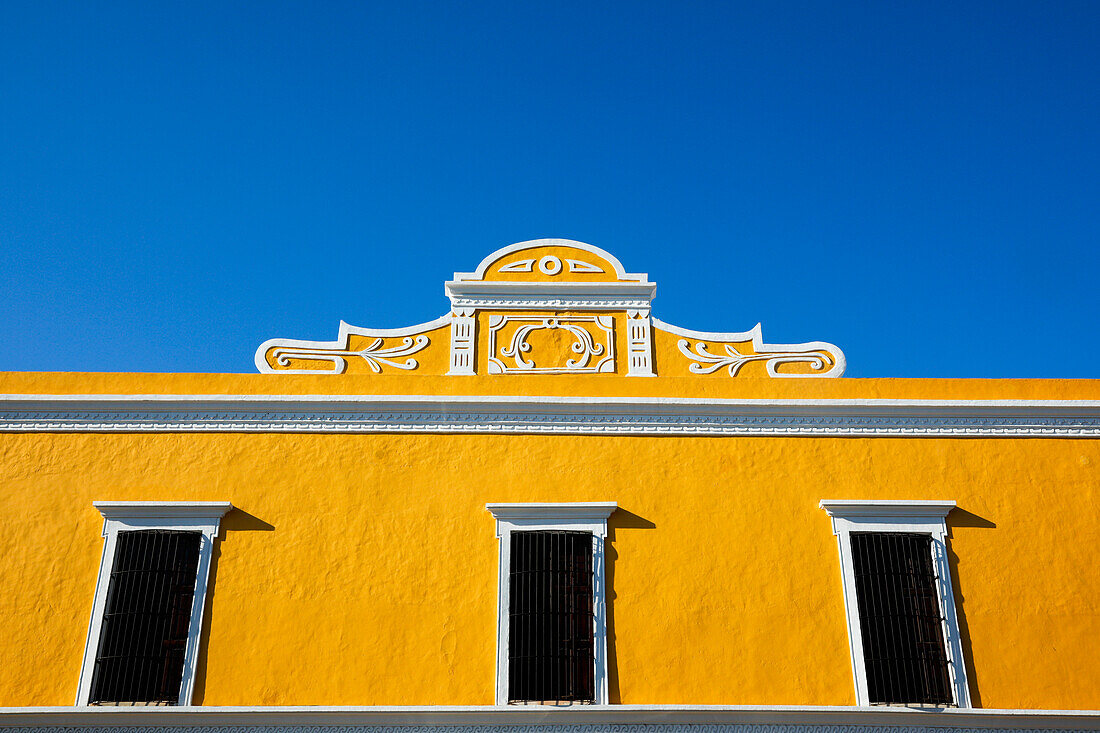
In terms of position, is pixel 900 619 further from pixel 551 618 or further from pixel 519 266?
pixel 519 266

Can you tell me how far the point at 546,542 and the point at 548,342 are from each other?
1.97 m

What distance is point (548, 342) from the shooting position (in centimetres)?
888

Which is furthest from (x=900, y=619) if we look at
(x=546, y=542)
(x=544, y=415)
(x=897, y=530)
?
(x=544, y=415)

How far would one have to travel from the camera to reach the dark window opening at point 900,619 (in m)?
7.41

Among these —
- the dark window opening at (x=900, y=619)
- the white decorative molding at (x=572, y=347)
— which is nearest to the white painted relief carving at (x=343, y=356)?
the white decorative molding at (x=572, y=347)

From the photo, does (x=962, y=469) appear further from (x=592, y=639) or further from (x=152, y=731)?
(x=152, y=731)

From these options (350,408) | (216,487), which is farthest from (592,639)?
(216,487)

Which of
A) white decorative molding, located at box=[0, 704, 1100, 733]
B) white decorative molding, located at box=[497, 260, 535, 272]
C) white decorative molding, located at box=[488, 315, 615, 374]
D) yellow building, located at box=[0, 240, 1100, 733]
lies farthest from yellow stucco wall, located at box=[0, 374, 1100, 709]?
white decorative molding, located at box=[497, 260, 535, 272]

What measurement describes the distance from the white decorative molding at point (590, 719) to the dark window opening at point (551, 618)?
205 millimetres

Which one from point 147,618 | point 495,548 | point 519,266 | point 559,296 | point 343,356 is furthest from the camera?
point 519,266

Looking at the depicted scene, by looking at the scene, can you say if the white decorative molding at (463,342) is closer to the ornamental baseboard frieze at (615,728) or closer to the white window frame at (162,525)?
the white window frame at (162,525)

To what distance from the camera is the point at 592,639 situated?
745 cm

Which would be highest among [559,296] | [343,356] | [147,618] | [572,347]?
[559,296]

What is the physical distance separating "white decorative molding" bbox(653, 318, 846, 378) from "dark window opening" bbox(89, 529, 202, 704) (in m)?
4.56
